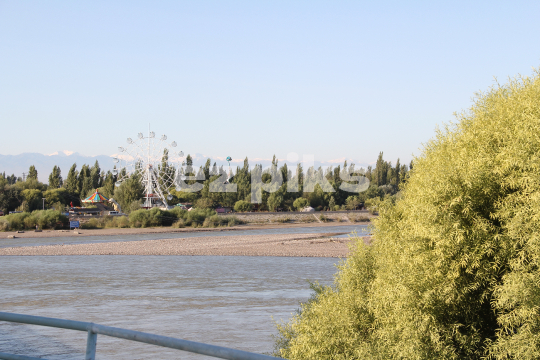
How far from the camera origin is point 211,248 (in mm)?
54406

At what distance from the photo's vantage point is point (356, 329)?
11242 millimetres

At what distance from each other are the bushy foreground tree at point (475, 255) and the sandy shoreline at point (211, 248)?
118 feet

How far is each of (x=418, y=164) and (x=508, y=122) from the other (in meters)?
2.26

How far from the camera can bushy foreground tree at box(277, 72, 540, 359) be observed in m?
8.41

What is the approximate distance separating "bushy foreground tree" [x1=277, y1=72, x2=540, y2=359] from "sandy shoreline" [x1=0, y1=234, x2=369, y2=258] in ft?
118

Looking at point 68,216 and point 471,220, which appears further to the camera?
point 68,216

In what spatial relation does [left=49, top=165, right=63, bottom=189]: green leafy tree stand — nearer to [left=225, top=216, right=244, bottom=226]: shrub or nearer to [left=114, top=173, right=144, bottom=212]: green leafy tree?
[left=114, top=173, right=144, bottom=212]: green leafy tree

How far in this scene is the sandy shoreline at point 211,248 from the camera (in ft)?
163

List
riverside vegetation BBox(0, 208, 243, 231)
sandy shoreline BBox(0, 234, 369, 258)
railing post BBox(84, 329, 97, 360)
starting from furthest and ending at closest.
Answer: riverside vegetation BBox(0, 208, 243, 231), sandy shoreline BBox(0, 234, 369, 258), railing post BBox(84, 329, 97, 360)

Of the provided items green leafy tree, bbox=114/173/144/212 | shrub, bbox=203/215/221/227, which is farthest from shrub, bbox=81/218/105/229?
shrub, bbox=203/215/221/227

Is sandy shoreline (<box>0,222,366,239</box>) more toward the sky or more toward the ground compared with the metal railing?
more toward the ground

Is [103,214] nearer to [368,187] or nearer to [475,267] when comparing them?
[368,187]

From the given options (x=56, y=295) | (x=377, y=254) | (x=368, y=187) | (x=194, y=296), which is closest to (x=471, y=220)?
(x=377, y=254)

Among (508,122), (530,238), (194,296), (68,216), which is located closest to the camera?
(530,238)
